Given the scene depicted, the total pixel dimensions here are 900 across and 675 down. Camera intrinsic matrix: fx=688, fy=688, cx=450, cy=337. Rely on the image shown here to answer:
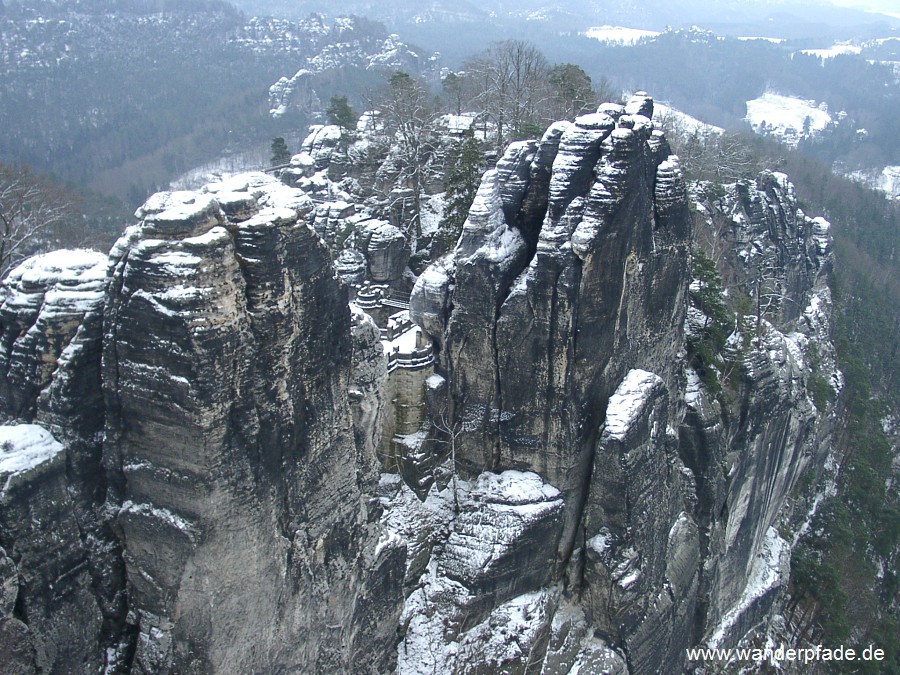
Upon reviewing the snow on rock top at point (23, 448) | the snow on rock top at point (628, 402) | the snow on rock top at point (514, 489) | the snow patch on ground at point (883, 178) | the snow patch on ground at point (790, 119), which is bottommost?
the snow patch on ground at point (883, 178)

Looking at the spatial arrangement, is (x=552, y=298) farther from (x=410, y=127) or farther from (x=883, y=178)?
(x=883, y=178)

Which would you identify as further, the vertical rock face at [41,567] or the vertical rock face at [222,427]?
the vertical rock face at [222,427]

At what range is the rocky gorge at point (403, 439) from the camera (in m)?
12.3

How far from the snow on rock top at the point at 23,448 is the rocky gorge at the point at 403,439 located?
0.15 feet

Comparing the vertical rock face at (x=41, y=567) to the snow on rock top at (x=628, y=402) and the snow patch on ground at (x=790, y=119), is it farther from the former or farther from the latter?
the snow patch on ground at (x=790, y=119)

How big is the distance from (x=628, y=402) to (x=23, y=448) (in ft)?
48.7

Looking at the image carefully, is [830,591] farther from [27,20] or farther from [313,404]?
[27,20]

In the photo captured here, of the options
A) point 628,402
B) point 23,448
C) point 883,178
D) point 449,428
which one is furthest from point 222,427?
point 883,178

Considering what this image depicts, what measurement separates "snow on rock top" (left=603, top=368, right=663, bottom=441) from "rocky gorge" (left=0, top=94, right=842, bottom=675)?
0.10 m

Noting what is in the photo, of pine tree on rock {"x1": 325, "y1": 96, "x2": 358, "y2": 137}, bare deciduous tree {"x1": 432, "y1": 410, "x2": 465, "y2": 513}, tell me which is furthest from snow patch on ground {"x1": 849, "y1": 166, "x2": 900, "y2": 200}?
bare deciduous tree {"x1": 432, "y1": 410, "x2": 465, "y2": 513}

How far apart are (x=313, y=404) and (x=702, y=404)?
1648 cm

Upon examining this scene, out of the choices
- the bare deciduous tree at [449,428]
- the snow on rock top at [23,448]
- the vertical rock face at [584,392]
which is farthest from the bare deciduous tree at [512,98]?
the snow on rock top at [23,448]

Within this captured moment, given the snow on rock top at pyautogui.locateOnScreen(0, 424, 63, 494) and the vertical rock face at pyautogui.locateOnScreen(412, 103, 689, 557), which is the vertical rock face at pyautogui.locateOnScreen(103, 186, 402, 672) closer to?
the snow on rock top at pyautogui.locateOnScreen(0, 424, 63, 494)

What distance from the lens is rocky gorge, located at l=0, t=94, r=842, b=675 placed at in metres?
12.3
